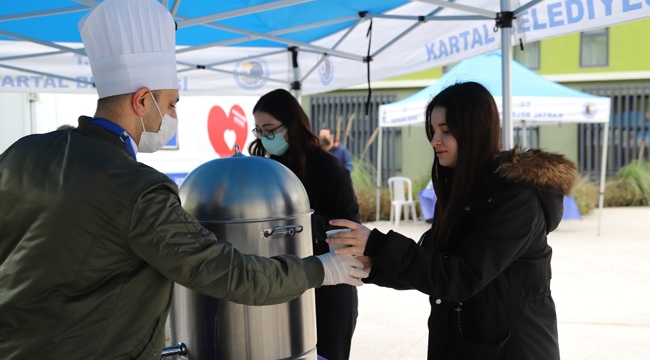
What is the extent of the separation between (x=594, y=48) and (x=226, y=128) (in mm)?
14849

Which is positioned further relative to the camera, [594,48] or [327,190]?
[594,48]

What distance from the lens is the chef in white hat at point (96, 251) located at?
54.7 inches

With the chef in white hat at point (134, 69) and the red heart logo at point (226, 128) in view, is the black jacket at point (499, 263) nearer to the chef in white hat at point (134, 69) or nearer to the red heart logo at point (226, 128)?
the chef in white hat at point (134, 69)

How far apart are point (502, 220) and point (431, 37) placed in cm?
346

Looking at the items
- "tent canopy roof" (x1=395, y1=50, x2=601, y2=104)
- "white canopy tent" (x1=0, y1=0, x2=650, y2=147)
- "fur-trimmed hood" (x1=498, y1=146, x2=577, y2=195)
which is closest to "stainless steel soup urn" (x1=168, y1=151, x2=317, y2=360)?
"fur-trimmed hood" (x1=498, y1=146, x2=577, y2=195)

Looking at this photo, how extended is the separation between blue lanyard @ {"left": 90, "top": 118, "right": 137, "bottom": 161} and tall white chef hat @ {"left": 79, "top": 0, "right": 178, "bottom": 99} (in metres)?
0.10

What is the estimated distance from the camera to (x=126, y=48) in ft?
5.48

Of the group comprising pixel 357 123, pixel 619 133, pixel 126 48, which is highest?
pixel 357 123

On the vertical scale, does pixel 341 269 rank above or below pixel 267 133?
below

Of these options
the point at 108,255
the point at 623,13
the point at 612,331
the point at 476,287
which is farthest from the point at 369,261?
the point at 612,331

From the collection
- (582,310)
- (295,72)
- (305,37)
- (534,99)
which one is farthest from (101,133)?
(534,99)

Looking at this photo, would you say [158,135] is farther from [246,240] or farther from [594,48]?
[594,48]

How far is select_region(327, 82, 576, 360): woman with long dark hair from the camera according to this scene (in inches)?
71.6

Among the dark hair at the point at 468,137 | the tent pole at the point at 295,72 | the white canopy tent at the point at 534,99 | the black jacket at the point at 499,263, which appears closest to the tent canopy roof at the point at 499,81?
the white canopy tent at the point at 534,99
